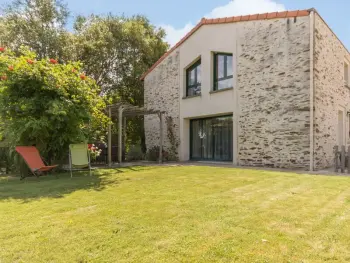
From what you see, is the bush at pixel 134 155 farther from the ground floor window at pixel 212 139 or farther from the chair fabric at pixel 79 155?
the chair fabric at pixel 79 155

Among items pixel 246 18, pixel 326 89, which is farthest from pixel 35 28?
pixel 326 89

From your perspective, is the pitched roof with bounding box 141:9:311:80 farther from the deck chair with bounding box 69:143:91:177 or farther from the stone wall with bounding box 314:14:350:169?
the deck chair with bounding box 69:143:91:177

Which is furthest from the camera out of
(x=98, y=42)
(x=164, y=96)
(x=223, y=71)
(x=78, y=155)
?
(x=98, y=42)

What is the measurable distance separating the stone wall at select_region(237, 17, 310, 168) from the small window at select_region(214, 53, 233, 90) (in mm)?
840

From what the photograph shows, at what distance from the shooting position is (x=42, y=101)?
802cm

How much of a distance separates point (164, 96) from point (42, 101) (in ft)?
26.9

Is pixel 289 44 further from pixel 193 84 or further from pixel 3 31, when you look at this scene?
pixel 3 31

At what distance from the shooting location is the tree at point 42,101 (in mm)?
7707

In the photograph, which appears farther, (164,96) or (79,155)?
(164,96)

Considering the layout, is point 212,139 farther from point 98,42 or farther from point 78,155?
point 98,42

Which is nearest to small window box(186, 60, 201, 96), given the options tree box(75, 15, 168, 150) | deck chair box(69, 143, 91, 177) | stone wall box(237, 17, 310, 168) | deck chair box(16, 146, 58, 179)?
stone wall box(237, 17, 310, 168)

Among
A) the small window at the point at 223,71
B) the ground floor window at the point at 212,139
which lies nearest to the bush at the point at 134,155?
the ground floor window at the point at 212,139

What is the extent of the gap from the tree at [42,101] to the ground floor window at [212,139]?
6230mm

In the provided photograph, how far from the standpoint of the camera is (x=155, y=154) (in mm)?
14273
